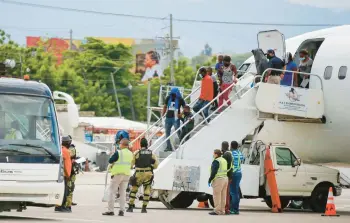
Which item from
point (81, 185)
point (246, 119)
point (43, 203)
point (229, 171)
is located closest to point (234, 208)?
point (229, 171)

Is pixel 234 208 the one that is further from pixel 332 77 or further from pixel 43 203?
pixel 43 203

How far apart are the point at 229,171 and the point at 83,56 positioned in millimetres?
107019

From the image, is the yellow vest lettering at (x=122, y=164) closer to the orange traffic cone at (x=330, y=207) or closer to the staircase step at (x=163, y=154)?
the staircase step at (x=163, y=154)

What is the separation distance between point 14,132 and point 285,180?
9680 millimetres

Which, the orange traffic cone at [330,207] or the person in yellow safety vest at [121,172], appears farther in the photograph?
the orange traffic cone at [330,207]

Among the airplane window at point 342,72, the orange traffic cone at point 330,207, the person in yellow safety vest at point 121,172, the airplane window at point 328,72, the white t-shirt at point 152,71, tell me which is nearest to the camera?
the person in yellow safety vest at point 121,172

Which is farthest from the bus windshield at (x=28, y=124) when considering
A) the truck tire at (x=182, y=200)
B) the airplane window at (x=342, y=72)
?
A: the airplane window at (x=342, y=72)

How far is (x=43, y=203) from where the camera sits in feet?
76.0

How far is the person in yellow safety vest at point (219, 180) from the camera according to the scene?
92.7 feet

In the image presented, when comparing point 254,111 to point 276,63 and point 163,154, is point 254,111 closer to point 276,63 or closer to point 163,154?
point 276,63

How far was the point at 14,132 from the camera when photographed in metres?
23.5

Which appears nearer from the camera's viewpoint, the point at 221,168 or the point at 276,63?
the point at 221,168

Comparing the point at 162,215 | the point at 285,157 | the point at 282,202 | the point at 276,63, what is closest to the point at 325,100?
the point at 276,63

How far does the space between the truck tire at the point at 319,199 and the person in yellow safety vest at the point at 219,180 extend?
144 inches
